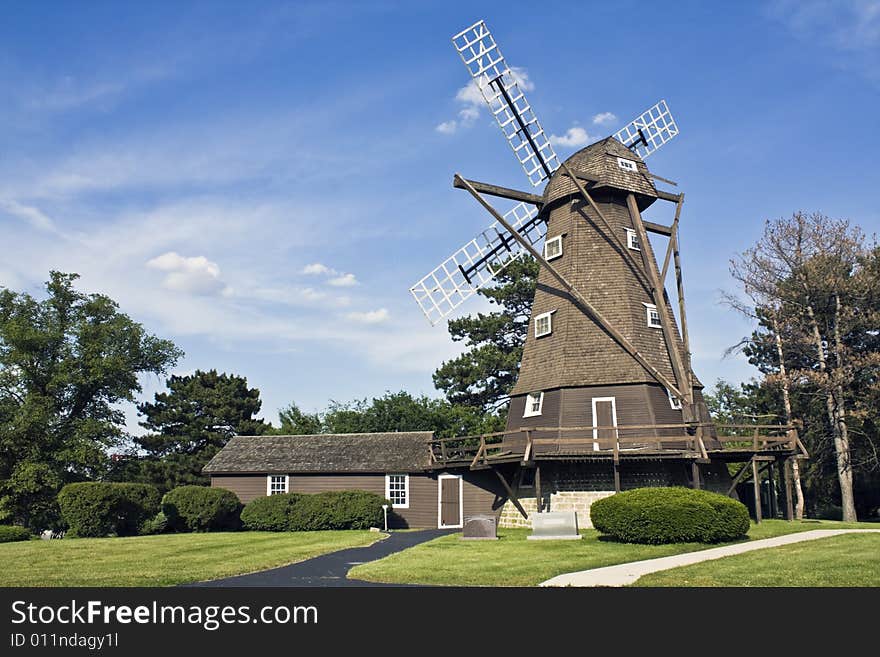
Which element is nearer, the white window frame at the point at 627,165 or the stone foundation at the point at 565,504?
the stone foundation at the point at 565,504

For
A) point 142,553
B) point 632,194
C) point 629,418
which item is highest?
point 632,194

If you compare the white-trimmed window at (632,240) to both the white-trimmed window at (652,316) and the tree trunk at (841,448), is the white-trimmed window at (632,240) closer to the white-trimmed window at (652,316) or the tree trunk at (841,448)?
the white-trimmed window at (652,316)

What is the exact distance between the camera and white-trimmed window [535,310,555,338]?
90.1 feet

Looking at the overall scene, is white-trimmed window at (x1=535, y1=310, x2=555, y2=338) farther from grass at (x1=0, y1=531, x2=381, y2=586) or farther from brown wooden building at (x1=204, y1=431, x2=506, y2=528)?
grass at (x1=0, y1=531, x2=381, y2=586)

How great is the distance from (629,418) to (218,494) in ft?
56.9

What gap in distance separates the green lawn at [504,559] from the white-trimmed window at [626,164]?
1392 centimetres

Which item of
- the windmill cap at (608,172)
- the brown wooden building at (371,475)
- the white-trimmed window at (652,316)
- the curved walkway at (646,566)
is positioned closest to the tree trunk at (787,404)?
the white-trimmed window at (652,316)

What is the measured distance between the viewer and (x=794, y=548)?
17.5 metres

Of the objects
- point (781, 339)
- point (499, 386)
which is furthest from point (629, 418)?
point (499, 386)

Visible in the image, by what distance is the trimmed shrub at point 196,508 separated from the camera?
29.7 metres

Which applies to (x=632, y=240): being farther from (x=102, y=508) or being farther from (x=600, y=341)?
(x=102, y=508)
